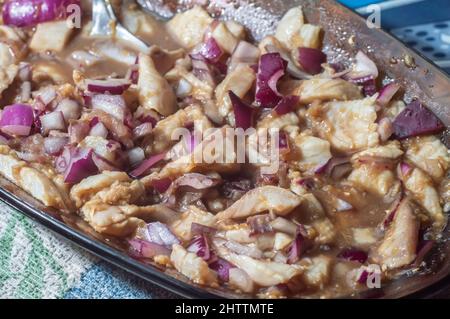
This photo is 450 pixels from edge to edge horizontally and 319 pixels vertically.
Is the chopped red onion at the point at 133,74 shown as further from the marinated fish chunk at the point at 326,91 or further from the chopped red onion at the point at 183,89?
the marinated fish chunk at the point at 326,91

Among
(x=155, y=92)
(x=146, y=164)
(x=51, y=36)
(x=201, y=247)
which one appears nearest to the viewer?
(x=201, y=247)

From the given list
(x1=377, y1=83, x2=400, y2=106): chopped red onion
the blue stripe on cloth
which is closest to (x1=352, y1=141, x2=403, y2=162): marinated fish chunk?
(x1=377, y1=83, x2=400, y2=106): chopped red onion

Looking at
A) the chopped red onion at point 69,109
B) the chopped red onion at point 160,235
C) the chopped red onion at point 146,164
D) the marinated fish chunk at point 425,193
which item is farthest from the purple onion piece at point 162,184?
the marinated fish chunk at point 425,193

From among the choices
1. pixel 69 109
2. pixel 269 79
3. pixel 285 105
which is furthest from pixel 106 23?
pixel 285 105

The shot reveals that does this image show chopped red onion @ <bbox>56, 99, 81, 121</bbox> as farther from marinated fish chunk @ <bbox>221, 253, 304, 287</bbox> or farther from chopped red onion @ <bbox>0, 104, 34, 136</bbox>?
marinated fish chunk @ <bbox>221, 253, 304, 287</bbox>

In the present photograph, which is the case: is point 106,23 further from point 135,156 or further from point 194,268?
point 194,268

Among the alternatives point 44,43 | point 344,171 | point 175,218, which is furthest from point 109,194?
point 44,43

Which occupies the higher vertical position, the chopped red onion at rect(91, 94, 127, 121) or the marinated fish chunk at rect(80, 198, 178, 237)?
the chopped red onion at rect(91, 94, 127, 121)
